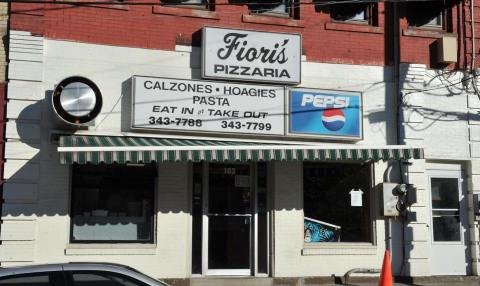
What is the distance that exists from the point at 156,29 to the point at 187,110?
5.62 ft

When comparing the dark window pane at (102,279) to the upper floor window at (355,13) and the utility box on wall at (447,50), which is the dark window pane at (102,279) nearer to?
the upper floor window at (355,13)

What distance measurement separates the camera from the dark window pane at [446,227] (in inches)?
530

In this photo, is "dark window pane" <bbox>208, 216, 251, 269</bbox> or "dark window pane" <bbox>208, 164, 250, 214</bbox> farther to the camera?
"dark window pane" <bbox>208, 164, 250, 214</bbox>

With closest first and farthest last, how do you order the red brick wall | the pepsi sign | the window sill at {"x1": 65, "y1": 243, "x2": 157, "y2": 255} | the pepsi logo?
the window sill at {"x1": 65, "y1": 243, "x2": 157, "y2": 255}
the red brick wall
the pepsi sign
the pepsi logo

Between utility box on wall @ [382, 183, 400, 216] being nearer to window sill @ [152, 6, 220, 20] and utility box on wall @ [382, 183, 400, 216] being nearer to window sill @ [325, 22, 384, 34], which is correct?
window sill @ [325, 22, 384, 34]

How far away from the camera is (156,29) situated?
12180 mm

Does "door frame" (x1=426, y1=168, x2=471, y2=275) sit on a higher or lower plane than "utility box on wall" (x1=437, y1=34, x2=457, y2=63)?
A: lower

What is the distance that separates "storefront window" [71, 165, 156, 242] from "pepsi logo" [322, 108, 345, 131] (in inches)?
139

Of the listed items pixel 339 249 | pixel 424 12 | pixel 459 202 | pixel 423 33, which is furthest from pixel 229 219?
pixel 424 12

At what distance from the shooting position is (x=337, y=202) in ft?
43.1

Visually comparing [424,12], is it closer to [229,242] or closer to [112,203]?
Answer: [229,242]

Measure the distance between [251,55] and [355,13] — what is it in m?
2.82

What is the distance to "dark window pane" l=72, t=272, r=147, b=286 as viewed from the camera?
5699 mm

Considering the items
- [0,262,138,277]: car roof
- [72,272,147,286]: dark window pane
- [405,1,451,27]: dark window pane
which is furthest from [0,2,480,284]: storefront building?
[72,272,147,286]: dark window pane
